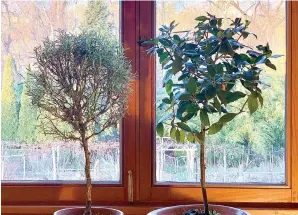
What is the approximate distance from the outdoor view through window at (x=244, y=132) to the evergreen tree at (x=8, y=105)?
1.82 ft

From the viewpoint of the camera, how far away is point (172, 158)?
6.25 feet

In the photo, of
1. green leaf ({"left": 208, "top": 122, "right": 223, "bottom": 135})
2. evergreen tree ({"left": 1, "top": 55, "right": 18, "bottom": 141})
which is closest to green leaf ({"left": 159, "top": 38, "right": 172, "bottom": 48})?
green leaf ({"left": 208, "top": 122, "right": 223, "bottom": 135})

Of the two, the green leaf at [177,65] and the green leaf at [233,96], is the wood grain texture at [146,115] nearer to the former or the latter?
the green leaf at [177,65]

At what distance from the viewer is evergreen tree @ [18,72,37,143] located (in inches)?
74.5

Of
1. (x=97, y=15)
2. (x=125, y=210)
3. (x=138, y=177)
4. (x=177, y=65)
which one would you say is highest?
(x=97, y=15)

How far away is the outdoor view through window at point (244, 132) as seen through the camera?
1883 mm

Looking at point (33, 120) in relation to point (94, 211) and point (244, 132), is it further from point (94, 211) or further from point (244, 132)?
point (244, 132)

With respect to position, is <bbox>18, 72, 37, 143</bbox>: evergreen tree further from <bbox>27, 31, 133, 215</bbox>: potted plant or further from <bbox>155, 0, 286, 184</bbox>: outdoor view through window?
<bbox>155, 0, 286, 184</bbox>: outdoor view through window

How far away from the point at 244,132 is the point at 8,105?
911 millimetres

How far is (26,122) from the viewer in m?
1.90

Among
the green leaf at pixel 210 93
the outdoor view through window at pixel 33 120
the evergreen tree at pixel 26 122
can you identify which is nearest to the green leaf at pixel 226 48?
the green leaf at pixel 210 93

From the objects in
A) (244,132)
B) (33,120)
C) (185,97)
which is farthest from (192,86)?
(33,120)

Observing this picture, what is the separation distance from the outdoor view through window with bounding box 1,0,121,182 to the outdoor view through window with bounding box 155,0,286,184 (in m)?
0.20

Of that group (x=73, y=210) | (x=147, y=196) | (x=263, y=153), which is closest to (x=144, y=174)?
(x=147, y=196)
